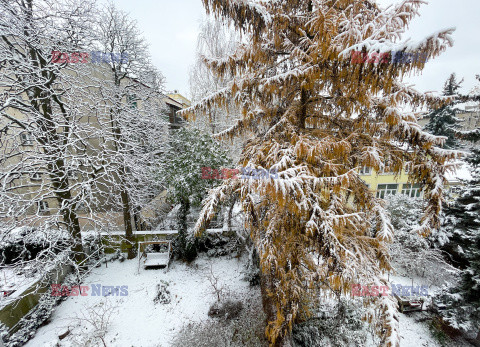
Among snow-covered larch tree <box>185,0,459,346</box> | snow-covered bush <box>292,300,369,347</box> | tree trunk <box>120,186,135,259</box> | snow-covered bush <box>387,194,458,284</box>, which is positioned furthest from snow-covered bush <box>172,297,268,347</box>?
snow-covered bush <box>387,194,458,284</box>

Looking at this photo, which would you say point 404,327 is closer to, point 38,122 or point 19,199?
point 19,199

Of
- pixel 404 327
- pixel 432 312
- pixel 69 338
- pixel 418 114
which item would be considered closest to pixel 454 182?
pixel 432 312

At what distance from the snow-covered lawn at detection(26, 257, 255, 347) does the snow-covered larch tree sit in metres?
3.65

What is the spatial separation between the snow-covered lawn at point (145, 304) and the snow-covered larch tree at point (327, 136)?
3.65 meters

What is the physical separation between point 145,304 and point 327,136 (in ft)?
26.9

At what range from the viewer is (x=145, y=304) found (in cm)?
712

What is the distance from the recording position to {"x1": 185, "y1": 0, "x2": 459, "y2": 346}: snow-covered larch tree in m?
2.81

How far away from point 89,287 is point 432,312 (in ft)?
43.0

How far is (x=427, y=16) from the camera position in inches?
Result: 123

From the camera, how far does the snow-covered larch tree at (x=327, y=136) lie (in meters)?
2.81

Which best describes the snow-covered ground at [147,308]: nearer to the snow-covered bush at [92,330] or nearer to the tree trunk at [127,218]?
the snow-covered bush at [92,330]

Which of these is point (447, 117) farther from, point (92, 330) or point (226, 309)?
point (92, 330)

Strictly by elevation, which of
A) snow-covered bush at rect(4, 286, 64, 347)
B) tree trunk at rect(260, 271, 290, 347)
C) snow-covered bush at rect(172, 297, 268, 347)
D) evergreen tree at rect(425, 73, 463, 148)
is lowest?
snow-covered bush at rect(172, 297, 268, 347)

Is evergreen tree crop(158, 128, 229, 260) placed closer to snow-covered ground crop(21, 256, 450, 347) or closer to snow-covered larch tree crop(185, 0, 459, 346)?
snow-covered ground crop(21, 256, 450, 347)
